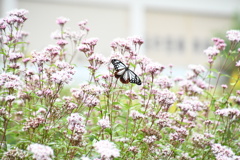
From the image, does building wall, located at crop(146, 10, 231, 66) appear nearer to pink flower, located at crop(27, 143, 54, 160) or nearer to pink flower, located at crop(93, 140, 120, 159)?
pink flower, located at crop(93, 140, 120, 159)

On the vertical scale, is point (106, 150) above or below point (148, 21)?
below

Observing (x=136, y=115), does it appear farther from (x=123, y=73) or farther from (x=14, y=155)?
(x=14, y=155)

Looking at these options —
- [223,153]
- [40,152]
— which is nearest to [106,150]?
[40,152]

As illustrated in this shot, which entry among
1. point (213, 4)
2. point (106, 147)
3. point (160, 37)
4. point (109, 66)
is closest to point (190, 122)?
point (109, 66)

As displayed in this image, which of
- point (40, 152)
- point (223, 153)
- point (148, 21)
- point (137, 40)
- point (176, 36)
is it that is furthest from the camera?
point (176, 36)

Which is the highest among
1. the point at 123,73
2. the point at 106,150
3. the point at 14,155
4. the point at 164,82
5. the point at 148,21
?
the point at 148,21

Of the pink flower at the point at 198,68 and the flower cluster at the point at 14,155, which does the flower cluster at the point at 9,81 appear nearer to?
the flower cluster at the point at 14,155

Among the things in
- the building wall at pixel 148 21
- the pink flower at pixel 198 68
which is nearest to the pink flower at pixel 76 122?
the pink flower at pixel 198 68

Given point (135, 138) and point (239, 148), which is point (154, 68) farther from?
point (239, 148)
